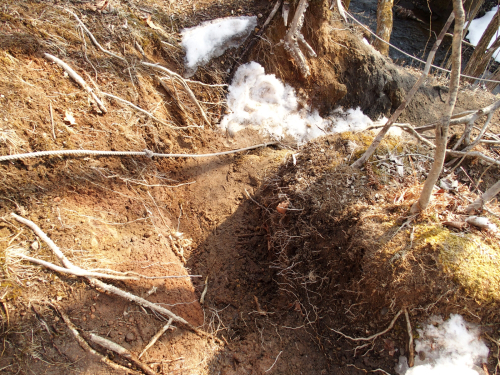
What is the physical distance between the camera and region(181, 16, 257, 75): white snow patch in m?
3.72

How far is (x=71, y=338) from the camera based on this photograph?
183 centimetres

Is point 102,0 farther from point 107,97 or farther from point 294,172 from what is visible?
point 294,172

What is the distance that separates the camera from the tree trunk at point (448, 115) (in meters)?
1.40

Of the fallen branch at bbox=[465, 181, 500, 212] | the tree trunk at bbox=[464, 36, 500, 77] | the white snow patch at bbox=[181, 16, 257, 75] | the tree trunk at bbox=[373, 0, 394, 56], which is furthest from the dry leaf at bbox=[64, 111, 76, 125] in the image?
the tree trunk at bbox=[464, 36, 500, 77]

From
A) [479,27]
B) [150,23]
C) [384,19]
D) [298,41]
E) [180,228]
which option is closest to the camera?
[180,228]

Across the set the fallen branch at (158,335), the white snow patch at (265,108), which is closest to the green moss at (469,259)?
the fallen branch at (158,335)

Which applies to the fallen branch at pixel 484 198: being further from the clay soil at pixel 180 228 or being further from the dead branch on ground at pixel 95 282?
the dead branch on ground at pixel 95 282

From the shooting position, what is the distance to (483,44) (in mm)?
5699

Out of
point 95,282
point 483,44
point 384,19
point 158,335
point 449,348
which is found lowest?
point 158,335

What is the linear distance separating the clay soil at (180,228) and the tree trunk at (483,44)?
4.23 m

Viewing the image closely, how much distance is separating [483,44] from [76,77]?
7454mm

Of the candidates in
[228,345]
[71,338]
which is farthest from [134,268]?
[228,345]

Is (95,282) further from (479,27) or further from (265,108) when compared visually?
(479,27)

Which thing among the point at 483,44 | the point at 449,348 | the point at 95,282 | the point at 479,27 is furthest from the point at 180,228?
the point at 479,27
